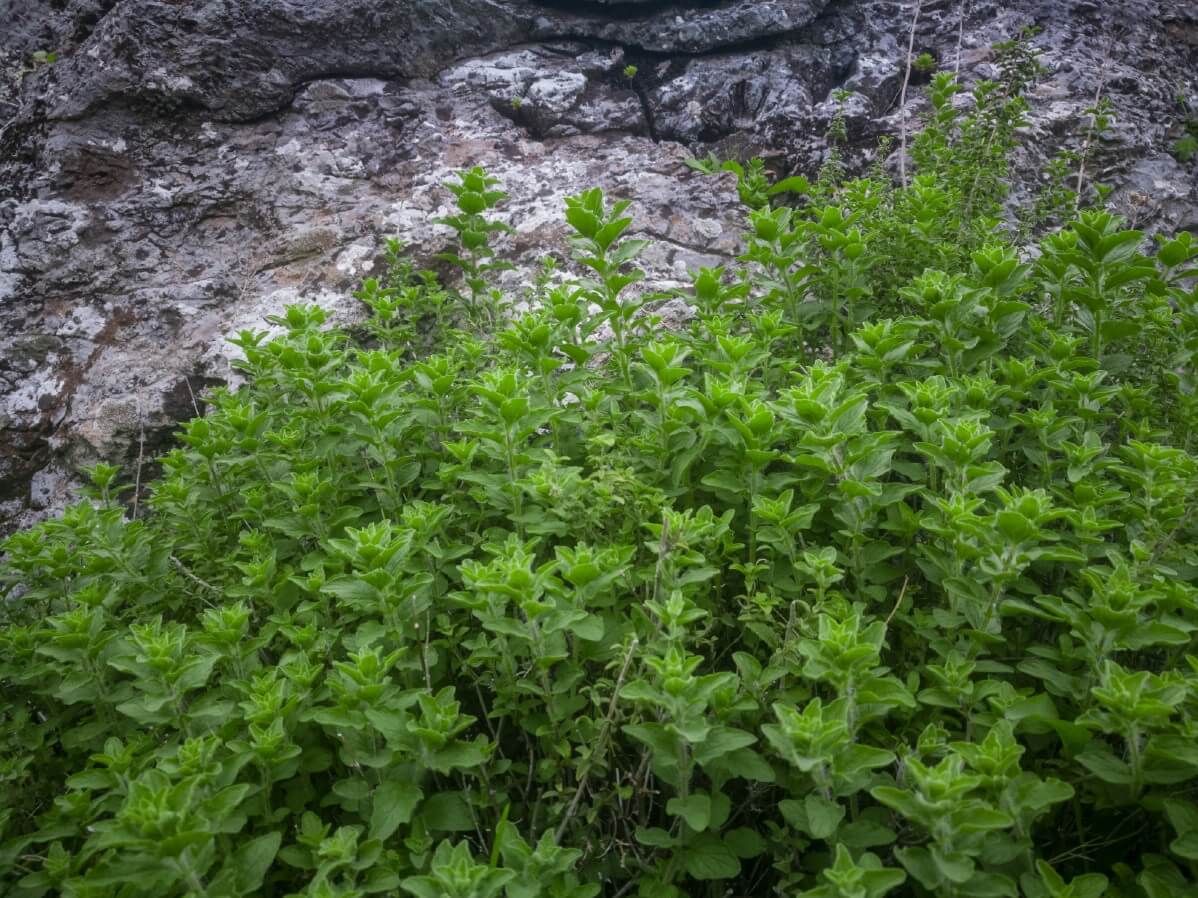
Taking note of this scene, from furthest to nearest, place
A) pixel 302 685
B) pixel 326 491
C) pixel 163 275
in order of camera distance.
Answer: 1. pixel 163 275
2. pixel 326 491
3. pixel 302 685

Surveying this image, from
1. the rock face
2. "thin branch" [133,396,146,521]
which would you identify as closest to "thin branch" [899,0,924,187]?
the rock face

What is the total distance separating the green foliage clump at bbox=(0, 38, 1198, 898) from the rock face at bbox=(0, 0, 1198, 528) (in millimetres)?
1193

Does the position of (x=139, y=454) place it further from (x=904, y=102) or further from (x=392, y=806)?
(x=904, y=102)

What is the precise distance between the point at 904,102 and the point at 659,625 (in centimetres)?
397

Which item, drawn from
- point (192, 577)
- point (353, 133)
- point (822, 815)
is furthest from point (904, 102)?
point (192, 577)

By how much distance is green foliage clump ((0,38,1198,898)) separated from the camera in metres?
1.54

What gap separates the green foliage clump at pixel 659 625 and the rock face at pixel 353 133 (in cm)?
119

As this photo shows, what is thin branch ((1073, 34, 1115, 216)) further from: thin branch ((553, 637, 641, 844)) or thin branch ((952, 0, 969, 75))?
thin branch ((553, 637, 641, 844))

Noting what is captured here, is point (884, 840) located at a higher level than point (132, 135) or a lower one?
lower

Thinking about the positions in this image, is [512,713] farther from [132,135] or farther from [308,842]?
[132,135]

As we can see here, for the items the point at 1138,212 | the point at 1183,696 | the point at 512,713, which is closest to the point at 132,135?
the point at 512,713

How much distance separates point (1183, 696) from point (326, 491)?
2.18 metres

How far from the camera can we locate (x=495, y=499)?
2.13m

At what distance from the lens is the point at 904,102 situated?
14.3 feet
